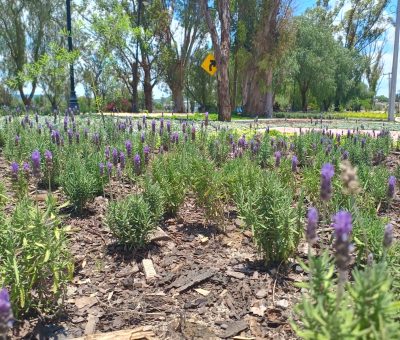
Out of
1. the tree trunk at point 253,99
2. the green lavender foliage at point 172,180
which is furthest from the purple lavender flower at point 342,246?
the tree trunk at point 253,99

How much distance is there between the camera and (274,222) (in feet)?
9.95

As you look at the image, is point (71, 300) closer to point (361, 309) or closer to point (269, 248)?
point (269, 248)

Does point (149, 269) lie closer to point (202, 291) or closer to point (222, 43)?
point (202, 291)

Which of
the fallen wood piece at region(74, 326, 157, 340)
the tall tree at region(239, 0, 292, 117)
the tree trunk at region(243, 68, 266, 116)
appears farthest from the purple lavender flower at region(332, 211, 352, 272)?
the tree trunk at region(243, 68, 266, 116)

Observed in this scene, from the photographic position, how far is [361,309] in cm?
152

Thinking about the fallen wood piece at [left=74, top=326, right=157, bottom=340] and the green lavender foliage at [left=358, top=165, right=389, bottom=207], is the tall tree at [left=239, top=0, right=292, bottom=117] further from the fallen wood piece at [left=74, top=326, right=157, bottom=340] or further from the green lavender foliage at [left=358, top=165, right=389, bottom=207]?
the fallen wood piece at [left=74, top=326, right=157, bottom=340]

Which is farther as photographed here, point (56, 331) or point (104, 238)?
point (104, 238)

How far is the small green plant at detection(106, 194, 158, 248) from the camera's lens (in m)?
3.42

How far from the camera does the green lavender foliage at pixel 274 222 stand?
302cm

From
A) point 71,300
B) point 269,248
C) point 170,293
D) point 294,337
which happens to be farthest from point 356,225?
point 71,300

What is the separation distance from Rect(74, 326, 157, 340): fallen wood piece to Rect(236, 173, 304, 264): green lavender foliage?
110 cm

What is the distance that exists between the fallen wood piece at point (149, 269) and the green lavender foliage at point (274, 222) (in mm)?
846

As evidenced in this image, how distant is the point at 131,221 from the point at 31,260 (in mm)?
1011

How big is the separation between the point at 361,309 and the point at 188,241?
239cm
